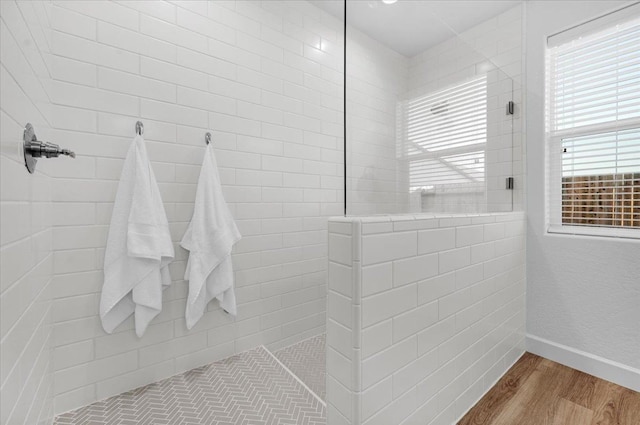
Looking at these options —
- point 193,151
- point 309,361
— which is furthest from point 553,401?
point 193,151

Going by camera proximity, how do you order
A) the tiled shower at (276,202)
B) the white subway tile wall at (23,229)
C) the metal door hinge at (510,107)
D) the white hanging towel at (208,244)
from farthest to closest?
the metal door hinge at (510,107)
the white hanging towel at (208,244)
the tiled shower at (276,202)
the white subway tile wall at (23,229)

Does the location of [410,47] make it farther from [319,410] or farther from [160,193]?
[319,410]

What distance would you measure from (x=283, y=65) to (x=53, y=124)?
1.27m

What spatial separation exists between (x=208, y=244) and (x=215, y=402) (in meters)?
0.73

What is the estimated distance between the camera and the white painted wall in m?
1.56

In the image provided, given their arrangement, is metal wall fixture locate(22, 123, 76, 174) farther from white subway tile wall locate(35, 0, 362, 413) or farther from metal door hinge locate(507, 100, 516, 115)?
metal door hinge locate(507, 100, 516, 115)

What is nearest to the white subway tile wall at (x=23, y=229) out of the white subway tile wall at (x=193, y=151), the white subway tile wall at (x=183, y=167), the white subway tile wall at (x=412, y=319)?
the white subway tile wall at (x=183, y=167)

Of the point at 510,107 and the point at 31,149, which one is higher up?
the point at 510,107

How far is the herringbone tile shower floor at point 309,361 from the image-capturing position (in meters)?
1.55

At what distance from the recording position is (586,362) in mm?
1678

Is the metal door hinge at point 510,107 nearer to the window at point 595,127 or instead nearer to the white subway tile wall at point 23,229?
the window at point 595,127

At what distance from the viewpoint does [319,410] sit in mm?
1319

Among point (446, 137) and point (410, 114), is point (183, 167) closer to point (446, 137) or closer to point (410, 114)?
point (410, 114)

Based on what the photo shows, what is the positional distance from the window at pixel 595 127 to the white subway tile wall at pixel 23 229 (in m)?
2.46
